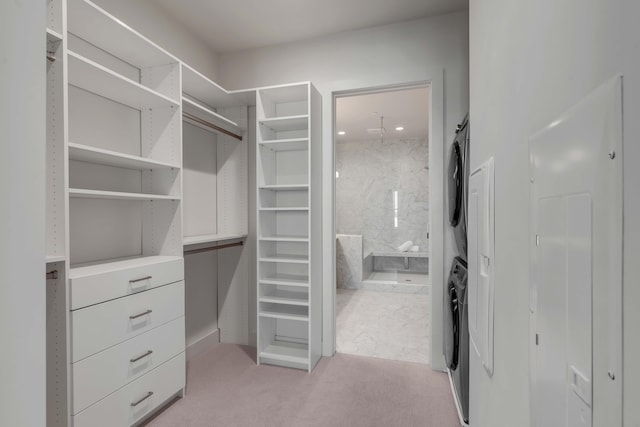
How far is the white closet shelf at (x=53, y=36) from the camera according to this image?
135 cm

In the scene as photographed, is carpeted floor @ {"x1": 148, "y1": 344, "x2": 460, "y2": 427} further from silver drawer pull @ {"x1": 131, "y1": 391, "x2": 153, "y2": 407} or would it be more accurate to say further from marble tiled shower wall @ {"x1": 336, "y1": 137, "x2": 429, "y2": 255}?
marble tiled shower wall @ {"x1": 336, "y1": 137, "x2": 429, "y2": 255}

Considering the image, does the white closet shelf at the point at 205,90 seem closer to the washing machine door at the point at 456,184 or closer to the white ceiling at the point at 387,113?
the white ceiling at the point at 387,113

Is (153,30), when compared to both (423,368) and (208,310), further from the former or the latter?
(423,368)

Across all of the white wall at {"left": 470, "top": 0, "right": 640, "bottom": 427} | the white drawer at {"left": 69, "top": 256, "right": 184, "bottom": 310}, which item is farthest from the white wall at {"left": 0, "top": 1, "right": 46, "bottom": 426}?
the white drawer at {"left": 69, "top": 256, "right": 184, "bottom": 310}

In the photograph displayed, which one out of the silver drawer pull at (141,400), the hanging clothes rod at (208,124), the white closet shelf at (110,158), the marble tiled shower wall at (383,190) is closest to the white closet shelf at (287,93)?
the hanging clothes rod at (208,124)

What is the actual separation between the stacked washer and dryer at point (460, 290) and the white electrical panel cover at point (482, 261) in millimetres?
339

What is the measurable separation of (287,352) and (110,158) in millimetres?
1951

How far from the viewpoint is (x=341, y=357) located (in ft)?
9.02

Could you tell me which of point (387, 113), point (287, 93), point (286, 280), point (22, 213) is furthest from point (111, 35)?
point (387, 113)

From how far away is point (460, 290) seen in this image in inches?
68.5

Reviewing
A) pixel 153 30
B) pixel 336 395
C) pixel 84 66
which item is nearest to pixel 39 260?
pixel 84 66

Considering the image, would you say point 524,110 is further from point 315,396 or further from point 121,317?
point 315,396

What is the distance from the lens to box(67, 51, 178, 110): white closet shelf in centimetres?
157

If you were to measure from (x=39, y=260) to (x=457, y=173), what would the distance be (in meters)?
1.91
